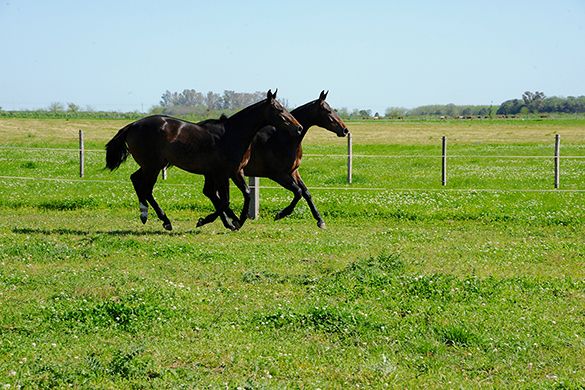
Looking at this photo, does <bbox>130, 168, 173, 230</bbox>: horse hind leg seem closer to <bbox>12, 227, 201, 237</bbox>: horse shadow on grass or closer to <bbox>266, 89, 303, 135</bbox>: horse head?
<bbox>12, 227, 201, 237</bbox>: horse shadow on grass

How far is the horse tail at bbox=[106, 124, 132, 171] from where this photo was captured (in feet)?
49.9

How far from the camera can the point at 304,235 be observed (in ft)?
48.3

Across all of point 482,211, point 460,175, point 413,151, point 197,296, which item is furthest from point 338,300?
point 413,151

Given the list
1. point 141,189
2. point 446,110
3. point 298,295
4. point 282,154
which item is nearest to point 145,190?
point 141,189

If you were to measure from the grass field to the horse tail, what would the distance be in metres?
1.16

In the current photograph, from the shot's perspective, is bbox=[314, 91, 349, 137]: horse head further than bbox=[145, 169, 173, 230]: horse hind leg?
Yes

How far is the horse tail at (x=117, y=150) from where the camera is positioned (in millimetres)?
15203

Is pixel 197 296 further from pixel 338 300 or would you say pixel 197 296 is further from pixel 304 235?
pixel 304 235

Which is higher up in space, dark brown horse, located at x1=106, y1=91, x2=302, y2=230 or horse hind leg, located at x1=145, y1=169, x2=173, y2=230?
dark brown horse, located at x1=106, y1=91, x2=302, y2=230

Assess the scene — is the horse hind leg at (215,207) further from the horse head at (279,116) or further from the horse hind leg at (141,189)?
the horse head at (279,116)

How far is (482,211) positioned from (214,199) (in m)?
5.58

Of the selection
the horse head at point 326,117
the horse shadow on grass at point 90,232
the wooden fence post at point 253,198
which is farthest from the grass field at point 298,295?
the horse head at point 326,117

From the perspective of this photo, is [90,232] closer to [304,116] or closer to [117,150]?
[117,150]

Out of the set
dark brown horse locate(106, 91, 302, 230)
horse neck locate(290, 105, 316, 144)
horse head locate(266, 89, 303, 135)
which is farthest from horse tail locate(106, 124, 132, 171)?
horse neck locate(290, 105, 316, 144)
